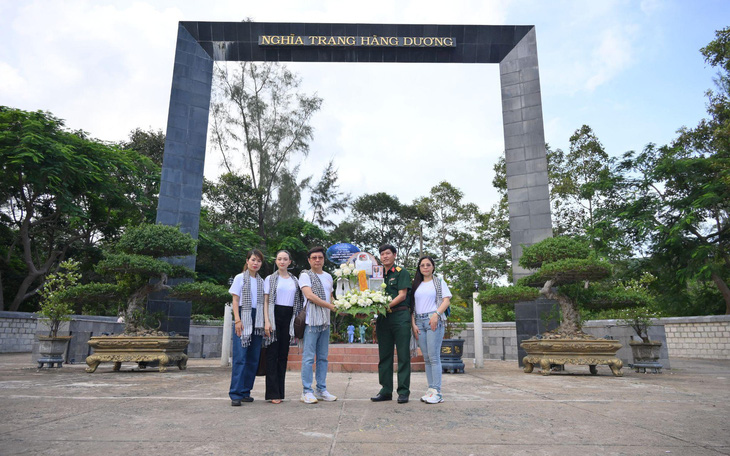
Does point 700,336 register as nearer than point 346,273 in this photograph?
No

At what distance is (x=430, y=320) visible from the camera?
4750mm

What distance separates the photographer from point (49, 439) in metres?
2.95

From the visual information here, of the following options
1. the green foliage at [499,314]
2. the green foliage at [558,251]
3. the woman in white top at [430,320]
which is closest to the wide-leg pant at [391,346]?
the woman in white top at [430,320]

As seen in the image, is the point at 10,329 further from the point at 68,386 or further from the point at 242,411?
the point at 242,411

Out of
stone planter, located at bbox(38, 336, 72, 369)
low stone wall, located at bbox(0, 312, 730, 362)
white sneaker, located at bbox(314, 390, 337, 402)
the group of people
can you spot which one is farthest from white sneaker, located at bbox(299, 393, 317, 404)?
low stone wall, located at bbox(0, 312, 730, 362)

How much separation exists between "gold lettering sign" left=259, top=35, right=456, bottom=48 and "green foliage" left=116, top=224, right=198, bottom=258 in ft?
22.6

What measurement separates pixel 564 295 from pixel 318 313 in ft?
20.9

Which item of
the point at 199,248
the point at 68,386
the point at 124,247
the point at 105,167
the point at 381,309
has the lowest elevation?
the point at 68,386

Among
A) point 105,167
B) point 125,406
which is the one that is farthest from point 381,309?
point 105,167

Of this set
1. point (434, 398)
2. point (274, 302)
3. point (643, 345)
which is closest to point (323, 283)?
point (274, 302)

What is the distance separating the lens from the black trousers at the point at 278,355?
15.7 feet

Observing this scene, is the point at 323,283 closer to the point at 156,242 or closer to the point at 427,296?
the point at 427,296

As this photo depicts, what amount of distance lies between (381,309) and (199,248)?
762 inches

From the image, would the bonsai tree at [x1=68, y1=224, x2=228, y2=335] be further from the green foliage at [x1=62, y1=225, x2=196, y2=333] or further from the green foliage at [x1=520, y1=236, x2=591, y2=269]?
the green foliage at [x1=520, y1=236, x2=591, y2=269]
